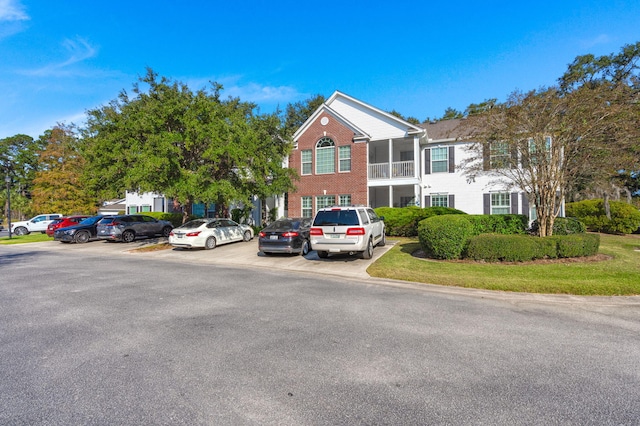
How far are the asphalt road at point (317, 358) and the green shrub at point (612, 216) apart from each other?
16.9 metres

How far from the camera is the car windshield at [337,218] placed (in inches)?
432

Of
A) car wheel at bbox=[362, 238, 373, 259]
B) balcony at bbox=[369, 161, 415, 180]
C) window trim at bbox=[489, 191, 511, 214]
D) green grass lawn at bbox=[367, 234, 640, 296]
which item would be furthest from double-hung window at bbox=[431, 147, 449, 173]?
car wheel at bbox=[362, 238, 373, 259]

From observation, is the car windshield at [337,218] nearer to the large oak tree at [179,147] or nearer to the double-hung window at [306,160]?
the large oak tree at [179,147]

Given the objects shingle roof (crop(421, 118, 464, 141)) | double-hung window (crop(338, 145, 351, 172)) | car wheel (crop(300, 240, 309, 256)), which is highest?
shingle roof (crop(421, 118, 464, 141))

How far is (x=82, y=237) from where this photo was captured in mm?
20031

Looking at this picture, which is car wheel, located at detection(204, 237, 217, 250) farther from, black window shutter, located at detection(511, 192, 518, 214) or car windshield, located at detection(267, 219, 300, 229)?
black window shutter, located at detection(511, 192, 518, 214)

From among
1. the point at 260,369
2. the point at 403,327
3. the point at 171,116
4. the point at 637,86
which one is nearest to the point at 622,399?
the point at 403,327

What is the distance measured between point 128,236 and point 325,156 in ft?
44.1

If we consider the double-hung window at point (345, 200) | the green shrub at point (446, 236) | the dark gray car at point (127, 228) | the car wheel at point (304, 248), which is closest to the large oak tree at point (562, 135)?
the green shrub at point (446, 236)

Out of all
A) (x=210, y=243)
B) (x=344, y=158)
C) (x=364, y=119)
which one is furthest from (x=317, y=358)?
(x=364, y=119)

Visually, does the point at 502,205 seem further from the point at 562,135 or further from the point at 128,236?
the point at 128,236

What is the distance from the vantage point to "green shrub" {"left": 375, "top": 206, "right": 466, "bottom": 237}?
58.3ft

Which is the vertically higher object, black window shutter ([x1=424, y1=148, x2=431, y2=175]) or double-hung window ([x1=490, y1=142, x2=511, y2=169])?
black window shutter ([x1=424, y1=148, x2=431, y2=175])

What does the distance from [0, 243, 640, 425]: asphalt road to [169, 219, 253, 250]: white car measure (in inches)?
315
